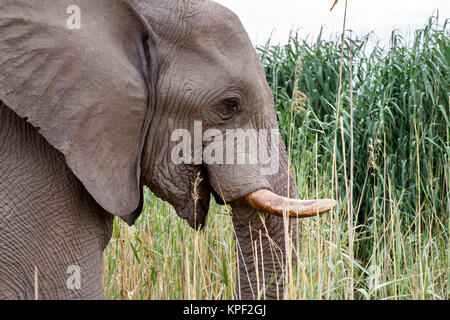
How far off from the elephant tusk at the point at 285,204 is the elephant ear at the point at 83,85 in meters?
0.47

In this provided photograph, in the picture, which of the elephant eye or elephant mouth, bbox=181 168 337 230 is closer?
elephant mouth, bbox=181 168 337 230

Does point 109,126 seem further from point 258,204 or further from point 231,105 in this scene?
point 258,204

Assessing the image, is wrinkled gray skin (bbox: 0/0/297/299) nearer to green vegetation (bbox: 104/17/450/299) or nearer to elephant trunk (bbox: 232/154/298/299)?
elephant trunk (bbox: 232/154/298/299)

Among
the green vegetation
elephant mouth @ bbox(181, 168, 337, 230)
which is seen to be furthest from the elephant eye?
the green vegetation

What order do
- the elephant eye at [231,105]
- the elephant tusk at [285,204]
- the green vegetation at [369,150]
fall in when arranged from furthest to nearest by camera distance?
the green vegetation at [369,150] → the elephant eye at [231,105] → the elephant tusk at [285,204]

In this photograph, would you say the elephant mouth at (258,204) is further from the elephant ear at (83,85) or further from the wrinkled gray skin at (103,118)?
the elephant ear at (83,85)

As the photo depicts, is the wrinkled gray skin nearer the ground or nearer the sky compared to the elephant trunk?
nearer the sky

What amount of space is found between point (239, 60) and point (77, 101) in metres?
0.66

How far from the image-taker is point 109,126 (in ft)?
7.39

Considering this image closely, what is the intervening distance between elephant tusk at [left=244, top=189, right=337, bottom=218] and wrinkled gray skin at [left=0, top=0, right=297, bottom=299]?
1.7 inches

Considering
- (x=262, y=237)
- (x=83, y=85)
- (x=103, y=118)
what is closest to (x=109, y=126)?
(x=103, y=118)

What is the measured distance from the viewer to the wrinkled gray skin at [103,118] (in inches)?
83.9

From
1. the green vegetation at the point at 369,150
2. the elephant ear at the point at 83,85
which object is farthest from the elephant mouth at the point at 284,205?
the green vegetation at the point at 369,150

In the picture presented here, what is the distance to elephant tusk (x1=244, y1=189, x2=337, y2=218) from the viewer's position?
2.28m
